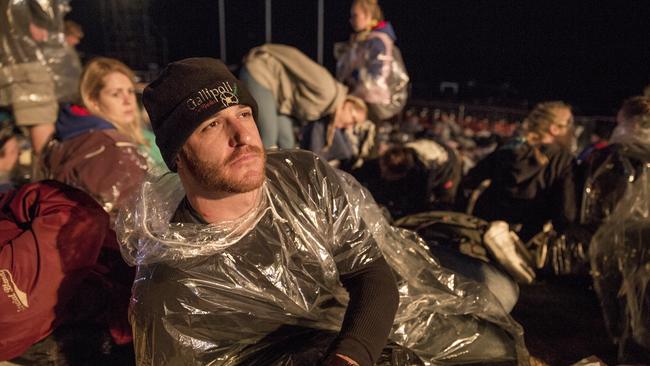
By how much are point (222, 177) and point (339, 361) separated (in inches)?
23.2

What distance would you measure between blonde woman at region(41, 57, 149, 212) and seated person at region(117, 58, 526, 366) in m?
0.81

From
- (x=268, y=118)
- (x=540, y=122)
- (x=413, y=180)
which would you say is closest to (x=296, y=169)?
(x=268, y=118)

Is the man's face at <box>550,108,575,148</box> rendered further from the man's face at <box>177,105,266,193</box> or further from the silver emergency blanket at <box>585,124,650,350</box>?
the man's face at <box>177,105,266,193</box>

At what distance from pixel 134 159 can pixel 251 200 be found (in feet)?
3.68

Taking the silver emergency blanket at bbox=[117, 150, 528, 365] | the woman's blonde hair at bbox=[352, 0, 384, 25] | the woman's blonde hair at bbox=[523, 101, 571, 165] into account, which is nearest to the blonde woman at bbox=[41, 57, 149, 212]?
the silver emergency blanket at bbox=[117, 150, 528, 365]

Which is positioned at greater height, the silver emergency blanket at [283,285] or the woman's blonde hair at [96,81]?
the woman's blonde hair at [96,81]

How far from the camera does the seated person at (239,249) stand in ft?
4.38

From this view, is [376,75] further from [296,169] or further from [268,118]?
[296,169]

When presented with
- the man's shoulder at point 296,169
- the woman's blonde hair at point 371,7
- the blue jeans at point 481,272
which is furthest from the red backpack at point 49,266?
the woman's blonde hair at point 371,7

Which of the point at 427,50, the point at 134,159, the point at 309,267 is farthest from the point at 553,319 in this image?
the point at 427,50

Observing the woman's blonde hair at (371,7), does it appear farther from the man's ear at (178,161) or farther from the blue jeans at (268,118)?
Answer: the man's ear at (178,161)

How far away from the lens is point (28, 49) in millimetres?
3123

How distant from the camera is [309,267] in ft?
5.08

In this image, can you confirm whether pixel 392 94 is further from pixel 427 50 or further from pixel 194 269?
pixel 427 50
